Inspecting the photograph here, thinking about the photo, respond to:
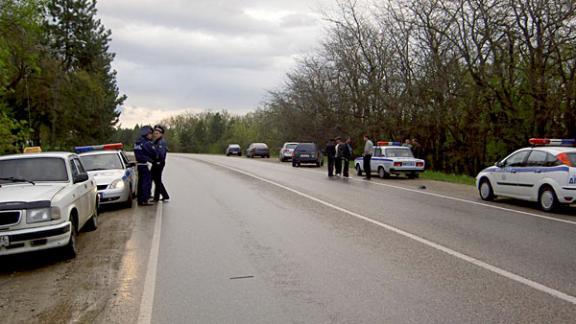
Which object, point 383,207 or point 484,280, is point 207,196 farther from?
point 484,280

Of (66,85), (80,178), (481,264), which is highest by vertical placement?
(66,85)

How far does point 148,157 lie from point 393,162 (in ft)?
38.6

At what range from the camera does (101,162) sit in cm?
1402

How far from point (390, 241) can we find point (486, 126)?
70.7ft

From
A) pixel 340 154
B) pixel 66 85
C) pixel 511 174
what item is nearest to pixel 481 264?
pixel 511 174

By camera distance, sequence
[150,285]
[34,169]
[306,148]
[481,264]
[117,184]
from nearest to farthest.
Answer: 1. [150,285]
2. [481,264]
3. [34,169]
4. [117,184]
5. [306,148]

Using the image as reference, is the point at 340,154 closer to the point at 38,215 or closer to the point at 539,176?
the point at 539,176

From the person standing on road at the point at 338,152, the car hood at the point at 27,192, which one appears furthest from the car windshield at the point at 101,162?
the person standing on road at the point at 338,152

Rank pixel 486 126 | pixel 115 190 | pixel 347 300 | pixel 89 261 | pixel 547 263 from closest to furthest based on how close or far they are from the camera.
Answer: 1. pixel 347 300
2. pixel 547 263
3. pixel 89 261
4. pixel 115 190
5. pixel 486 126

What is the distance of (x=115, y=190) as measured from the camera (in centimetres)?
1236

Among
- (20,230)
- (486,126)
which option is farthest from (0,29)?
(486,126)

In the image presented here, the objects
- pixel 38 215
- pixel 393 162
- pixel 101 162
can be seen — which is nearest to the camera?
pixel 38 215

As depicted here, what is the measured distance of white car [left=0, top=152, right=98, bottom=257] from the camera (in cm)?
679

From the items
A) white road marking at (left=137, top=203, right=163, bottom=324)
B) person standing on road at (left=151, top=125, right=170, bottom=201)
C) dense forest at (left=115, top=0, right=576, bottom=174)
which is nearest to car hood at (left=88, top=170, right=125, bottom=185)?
person standing on road at (left=151, top=125, right=170, bottom=201)
